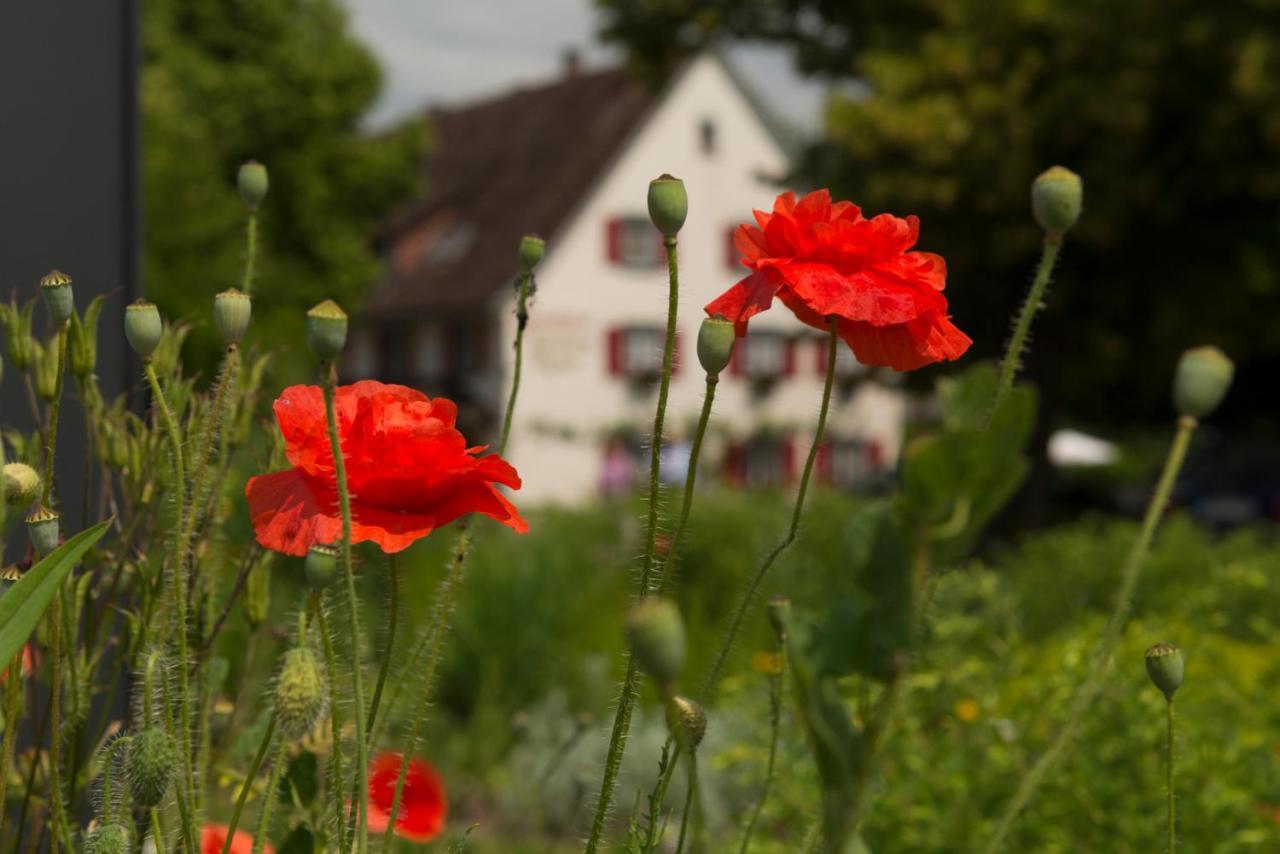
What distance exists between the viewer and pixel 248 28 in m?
21.0

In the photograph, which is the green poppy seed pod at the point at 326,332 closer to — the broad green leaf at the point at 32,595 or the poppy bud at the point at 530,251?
the broad green leaf at the point at 32,595

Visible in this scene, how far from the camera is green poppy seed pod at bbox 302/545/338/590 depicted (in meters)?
0.74

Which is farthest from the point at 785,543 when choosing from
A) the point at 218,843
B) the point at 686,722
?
the point at 218,843

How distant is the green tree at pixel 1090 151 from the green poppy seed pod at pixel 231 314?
9.90 meters

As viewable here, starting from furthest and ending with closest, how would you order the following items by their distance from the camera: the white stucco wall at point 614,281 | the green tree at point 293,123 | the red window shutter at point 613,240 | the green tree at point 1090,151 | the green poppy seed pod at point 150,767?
the red window shutter at point 613,240 < the white stucco wall at point 614,281 < the green tree at point 293,123 < the green tree at point 1090,151 < the green poppy seed pod at point 150,767

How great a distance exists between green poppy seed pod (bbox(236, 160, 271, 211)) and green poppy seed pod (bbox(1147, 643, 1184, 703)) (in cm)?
66

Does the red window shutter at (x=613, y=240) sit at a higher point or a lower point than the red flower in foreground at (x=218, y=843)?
higher

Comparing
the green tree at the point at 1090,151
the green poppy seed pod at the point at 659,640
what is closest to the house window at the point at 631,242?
the green tree at the point at 1090,151

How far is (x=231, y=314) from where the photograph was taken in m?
0.76

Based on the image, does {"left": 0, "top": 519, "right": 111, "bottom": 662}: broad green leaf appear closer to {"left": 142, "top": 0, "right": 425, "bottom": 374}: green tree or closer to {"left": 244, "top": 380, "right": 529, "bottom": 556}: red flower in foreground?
{"left": 244, "top": 380, "right": 529, "bottom": 556}: red flower in foreground

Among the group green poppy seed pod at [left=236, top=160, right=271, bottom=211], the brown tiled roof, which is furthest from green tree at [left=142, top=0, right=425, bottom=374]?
green poppy seed pod at [left=236, top=160, right=271, bottom=211]

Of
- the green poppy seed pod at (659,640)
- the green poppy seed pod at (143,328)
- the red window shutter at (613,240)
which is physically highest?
the red window shutter at (613,240)

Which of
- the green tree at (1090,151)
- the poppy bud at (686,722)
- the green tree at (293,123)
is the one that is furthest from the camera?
the green tree at (293,123)

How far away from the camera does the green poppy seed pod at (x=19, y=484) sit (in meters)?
0.75
